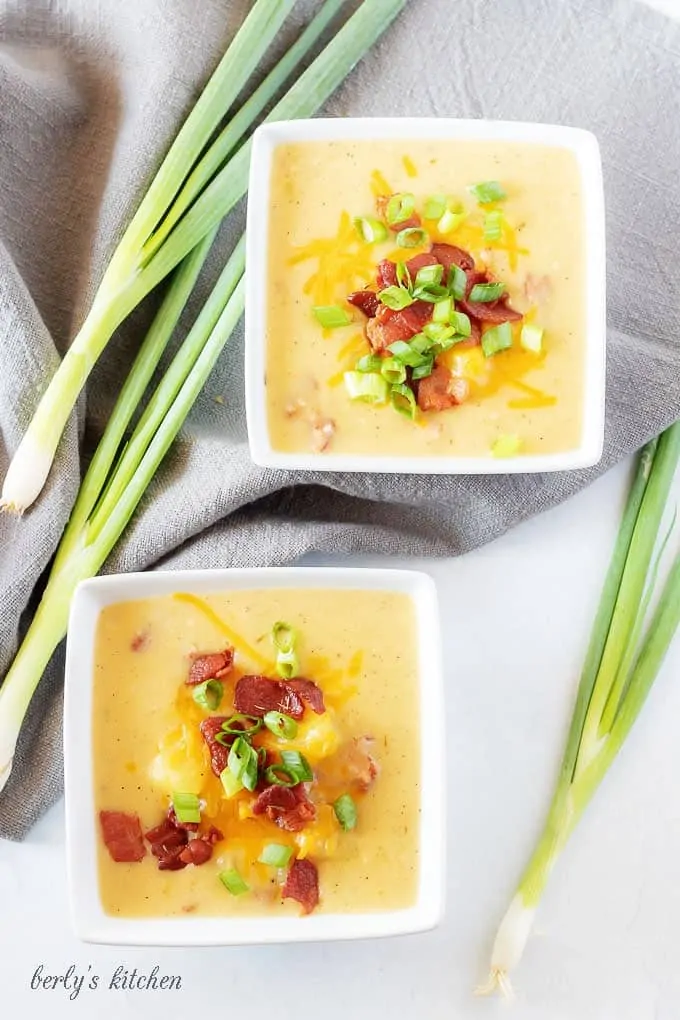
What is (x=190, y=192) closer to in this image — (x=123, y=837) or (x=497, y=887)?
(x=123, y=837)

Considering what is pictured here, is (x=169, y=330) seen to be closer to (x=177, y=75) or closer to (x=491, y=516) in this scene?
(x=177, y=75)

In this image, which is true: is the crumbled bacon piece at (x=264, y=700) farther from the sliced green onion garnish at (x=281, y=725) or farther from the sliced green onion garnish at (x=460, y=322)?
the sliced green onion garnish at (x=460, y=322)

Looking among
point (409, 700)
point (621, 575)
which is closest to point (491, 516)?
point (621, 575)

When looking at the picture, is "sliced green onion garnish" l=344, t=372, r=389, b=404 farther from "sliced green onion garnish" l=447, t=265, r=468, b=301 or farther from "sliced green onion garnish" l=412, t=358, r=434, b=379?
"sliced green onion garnish" l=447, t=265, r=468, b=301

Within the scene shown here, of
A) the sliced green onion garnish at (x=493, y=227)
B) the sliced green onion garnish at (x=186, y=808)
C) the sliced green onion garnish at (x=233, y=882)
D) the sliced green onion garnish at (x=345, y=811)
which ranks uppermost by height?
the sliced green onion garnish at (x=493, y=227)

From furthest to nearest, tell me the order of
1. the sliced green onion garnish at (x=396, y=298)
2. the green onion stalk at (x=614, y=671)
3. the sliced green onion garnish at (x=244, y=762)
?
the green onion stalk at (x=614, y=671) < the sliced green onion garnish at (x=396, y=298) < the sliced green onion garnish at (x=244, y=762)

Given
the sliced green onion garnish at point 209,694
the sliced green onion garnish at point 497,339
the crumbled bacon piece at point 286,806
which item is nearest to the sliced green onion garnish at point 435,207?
the sliced green onion garnish at point 497,339

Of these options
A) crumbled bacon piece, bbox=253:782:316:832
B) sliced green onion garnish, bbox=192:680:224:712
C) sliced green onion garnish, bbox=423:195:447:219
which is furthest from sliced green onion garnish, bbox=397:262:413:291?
crumbled bacon piece, bbox=253:782:316:832
